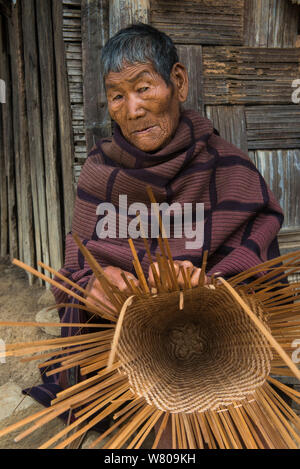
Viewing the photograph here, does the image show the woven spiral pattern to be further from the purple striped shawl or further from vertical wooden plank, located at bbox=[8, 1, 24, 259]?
vertical wooden plank, located at bbox=[8, 1, 24, 259]

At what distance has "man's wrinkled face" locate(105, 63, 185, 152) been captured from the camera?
1.30 m

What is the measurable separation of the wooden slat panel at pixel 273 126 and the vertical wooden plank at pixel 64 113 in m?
1.02

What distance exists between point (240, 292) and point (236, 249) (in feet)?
1.35

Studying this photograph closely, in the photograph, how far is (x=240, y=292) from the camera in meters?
0.79

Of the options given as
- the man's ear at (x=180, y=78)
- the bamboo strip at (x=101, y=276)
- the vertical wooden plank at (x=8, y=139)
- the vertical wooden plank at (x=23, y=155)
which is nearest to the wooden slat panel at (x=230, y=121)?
the man's ear at (x=180, y=78)

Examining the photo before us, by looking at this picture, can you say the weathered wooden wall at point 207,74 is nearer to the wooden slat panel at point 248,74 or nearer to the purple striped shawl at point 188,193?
the wooden slat panel at point 248,74

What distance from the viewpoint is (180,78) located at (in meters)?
1.44

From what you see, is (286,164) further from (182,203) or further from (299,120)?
(182,203)

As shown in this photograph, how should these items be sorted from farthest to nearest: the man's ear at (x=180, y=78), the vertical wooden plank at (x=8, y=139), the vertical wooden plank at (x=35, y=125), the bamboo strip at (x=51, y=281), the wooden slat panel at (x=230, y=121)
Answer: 1. the vertical wooden plank at (x=8, y=139)
2. the vertical wooden plank at (x=35, y=125)
3. the wooden slat panel at (x=230, y=121)
4. the man's ear at (x=180, y=78)
5. the bamboo strip at (x=51, y=281)

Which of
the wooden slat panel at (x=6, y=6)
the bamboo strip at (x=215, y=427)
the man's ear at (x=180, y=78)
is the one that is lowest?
the bamboo strip at (x=215, y=427)

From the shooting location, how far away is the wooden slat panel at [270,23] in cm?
189

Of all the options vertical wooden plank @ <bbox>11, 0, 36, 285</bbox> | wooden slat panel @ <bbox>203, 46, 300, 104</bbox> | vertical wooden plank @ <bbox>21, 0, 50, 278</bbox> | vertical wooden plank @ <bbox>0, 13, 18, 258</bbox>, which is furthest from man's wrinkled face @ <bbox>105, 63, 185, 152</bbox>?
vertical wooden plank @ <bbox>0, 13, 18, 258</bbox>

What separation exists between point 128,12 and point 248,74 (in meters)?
0.70
